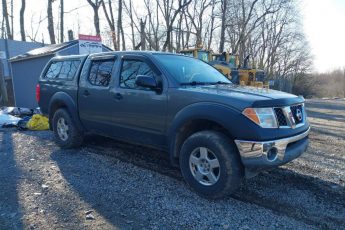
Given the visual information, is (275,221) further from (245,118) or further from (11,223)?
(11,223)

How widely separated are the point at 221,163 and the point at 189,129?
2.54ft

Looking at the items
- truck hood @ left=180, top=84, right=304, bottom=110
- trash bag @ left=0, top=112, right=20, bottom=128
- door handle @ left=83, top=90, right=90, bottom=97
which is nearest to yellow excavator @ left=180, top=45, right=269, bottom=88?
trash bag @ left=0, top=112, right=20, bottom=128

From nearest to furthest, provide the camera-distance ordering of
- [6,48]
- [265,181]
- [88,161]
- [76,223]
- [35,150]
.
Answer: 1. [76,223]
2. [265,181]
3. [88,161]
4. [35,150]
5. [6,48]

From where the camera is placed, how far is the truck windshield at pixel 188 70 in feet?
15.5

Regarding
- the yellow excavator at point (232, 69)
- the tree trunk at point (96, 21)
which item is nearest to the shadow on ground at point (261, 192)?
the yellow excavator at point (232, 69)

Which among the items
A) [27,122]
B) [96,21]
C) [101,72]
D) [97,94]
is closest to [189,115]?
[97,94]

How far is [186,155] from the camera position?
4.24 metres

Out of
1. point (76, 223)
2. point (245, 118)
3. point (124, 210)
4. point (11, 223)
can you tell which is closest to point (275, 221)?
point (245, 118)

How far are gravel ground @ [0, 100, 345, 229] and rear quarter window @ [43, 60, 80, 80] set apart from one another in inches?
63.2

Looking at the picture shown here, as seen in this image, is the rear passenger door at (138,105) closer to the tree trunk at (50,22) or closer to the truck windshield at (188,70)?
the truck windshield at (188,70)

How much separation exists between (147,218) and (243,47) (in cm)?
4045

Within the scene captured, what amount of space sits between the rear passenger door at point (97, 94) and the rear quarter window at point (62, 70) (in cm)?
42

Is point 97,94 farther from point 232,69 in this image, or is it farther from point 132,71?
point 232,69

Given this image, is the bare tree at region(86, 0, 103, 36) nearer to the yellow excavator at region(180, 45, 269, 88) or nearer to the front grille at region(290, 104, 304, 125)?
the yellow excavator at region(180, 45, 269, 88)
